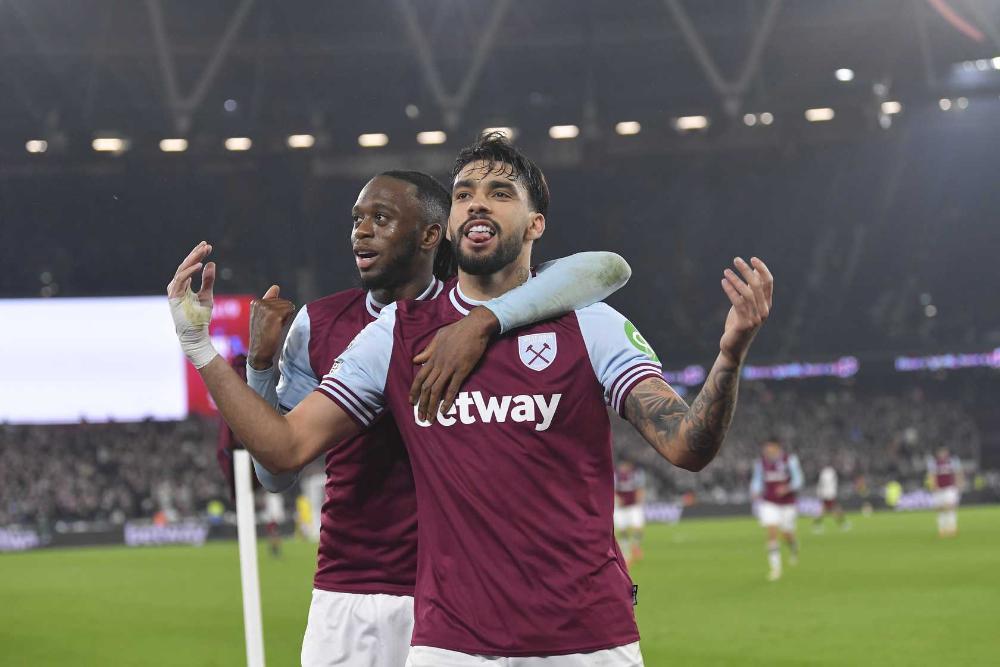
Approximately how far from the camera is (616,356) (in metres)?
3.21

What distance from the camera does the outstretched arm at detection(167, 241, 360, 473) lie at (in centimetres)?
318

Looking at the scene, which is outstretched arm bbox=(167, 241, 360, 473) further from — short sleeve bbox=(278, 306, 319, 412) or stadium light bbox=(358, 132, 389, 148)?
Answer: stadium light bbox=(358, 132, 389, 148)

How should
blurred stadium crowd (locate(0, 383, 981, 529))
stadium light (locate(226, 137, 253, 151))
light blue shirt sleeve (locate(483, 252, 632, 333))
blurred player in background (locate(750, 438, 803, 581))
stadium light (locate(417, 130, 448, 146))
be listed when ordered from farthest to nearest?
blurred stadium crowd (locate(0, 383, 981, 529)), stadium light (locate(417, 130, 448, 146)), stadium light (locate(226, 137, 253, 151)), blurred player in background (locate(750, 438, 803, 581)), light blue shirt sleeve (locate(483, 252, 632, 333))

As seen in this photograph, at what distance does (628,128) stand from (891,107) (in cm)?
719

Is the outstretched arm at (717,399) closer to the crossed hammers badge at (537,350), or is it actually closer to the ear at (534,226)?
the crossed hammers badge at (537,350)

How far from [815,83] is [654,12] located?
5.23 meters

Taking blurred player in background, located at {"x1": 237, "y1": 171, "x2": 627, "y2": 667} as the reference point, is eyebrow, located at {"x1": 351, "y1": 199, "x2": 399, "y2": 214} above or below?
above

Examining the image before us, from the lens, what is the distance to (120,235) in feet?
132

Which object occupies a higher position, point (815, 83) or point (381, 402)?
point (815, 83)

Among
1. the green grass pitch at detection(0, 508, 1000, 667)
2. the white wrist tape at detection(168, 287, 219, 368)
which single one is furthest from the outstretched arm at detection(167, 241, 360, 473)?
the green grass pitch at detection(0, 508, 1000, 667)

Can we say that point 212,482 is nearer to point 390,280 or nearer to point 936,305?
point 936,305

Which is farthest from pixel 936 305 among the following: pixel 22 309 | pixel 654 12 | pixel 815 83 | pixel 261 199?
pixel 22 309

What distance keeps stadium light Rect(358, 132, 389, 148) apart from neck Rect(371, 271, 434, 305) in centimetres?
2899

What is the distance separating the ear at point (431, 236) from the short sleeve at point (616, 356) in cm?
109
